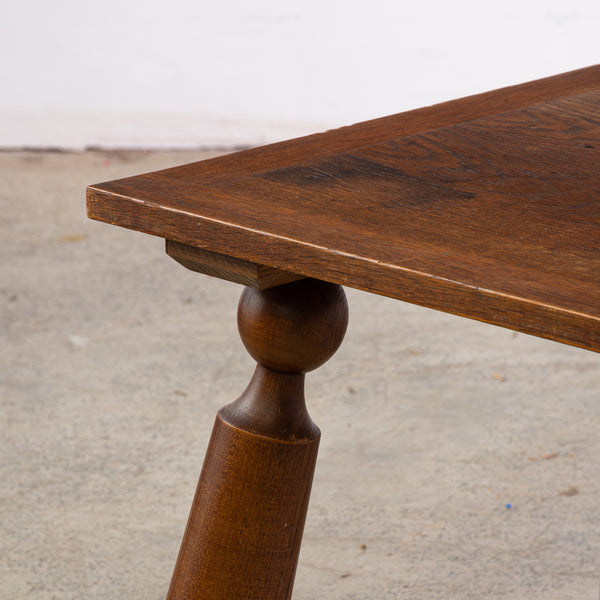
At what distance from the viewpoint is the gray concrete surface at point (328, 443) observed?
44.0 inches

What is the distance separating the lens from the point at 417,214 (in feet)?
2.04

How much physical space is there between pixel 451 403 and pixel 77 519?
66 cm

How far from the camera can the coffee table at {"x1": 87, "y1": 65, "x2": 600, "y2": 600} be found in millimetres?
529

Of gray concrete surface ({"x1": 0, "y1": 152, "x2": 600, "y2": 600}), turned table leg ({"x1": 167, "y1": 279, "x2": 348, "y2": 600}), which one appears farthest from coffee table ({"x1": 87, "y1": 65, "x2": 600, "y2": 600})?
gray concrete surface ({"x1": 0, "y1": 152, "x2": 600, "y2": 600})

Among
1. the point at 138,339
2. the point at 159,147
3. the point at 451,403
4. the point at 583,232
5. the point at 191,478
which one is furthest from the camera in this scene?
the point at 159,147

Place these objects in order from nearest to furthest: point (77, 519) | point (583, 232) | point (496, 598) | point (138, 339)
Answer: point (583, 232) → point (496, 598) → point (77, 519) → point (138, 339)

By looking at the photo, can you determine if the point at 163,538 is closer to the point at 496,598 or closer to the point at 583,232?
the point at 496,598

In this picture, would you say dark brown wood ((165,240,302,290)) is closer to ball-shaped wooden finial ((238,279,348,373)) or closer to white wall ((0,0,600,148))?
ball-shaped wooden finial ((238,279,348,373))

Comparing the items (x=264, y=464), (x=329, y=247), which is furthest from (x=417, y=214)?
(x=264, y=464)

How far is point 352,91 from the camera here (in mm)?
3467

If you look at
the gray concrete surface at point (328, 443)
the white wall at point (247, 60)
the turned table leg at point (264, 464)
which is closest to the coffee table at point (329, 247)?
the turned table leg at point (264, 464)

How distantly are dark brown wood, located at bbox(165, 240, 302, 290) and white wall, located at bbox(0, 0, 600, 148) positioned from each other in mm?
2745

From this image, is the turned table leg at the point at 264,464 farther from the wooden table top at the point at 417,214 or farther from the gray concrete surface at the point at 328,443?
the gray concrete surface at the point at 328,443

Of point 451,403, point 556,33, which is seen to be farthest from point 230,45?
point 451,403
